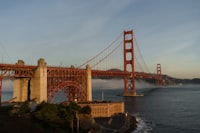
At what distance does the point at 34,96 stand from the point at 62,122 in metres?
29.5

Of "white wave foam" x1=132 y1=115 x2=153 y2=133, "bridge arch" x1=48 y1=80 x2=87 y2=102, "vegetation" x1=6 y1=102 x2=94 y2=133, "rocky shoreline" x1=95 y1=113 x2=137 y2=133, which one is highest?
"bridge arch" x1=48 y1=80 x2=87 y2=102

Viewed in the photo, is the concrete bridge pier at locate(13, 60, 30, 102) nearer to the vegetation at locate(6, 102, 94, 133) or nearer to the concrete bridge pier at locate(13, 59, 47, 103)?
the concrete bridge pier at locate(13, 59, 47, 103)

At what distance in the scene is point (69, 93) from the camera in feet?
342

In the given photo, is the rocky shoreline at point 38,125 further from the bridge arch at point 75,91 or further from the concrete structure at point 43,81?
the bridge arch at point 75,91

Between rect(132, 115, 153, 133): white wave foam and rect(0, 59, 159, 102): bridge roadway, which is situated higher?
rect(0, 59, 159, 102): bridge roadway

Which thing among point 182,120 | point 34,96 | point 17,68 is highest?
point 17,68

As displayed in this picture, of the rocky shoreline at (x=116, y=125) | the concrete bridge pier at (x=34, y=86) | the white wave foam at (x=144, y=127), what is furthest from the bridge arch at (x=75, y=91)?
the white wave foam at (x=144, y=127)

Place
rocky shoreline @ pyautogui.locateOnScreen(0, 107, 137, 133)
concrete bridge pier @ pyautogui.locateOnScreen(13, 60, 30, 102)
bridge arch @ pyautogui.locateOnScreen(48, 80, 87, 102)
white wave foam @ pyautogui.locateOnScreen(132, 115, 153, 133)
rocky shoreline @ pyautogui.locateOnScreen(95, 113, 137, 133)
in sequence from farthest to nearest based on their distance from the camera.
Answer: bridge arch @ pyautogui.locateOnScreen(48, 80, 87, 102)
concrete bridge pier @ pyautogui.locateOnScreen(13, 60, 30, 102)
white wave foam @ pyautogui.locateOnScreen(132, 115, 153, 133)
rocky shoreline @ pyautogui.locateOnScreen(95, 113, 137, 133)
rocky shoreline @ pyautogui.locateOnScreen(0, 107, 137, 133)

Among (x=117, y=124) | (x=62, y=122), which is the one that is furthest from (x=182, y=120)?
(x=62, y=122)

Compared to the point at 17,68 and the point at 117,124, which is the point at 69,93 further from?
the point at 117,124

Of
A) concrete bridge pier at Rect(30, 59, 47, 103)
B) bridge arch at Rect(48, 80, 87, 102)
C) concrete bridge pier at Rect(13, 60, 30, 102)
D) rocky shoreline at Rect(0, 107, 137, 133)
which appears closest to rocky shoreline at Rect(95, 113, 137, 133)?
rocky shoreline at Rect(0, 107, 137, 133)

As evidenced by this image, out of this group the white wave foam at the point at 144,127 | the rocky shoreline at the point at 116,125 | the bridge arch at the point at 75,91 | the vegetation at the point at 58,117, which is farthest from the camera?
the bridge arch at the point at 75,91

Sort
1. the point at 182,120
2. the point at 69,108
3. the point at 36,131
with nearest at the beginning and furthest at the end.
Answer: the point at 36,131, the point at 69,108, the point at 182,120

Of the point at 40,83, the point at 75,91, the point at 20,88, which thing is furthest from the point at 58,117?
the point at 75,91
